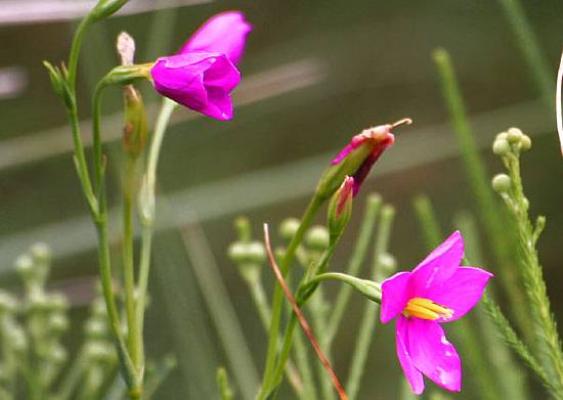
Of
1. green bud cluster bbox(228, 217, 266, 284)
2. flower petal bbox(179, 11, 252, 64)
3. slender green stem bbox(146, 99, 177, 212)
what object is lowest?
green bud cluster bbox(228, 217, 266, 284)

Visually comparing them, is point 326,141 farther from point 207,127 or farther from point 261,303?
point 261,303

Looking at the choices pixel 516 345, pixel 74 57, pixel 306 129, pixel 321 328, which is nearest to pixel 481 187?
pixel 321 328

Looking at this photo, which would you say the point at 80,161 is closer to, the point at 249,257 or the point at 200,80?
the point at 200,80

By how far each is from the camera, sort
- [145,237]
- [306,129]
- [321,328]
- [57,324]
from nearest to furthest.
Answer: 1. [145,237]
2. [321,328]
3. [57,324]
4. [306,129]

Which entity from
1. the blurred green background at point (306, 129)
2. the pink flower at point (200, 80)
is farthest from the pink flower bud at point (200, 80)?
the blurred green background at point (306, 129)

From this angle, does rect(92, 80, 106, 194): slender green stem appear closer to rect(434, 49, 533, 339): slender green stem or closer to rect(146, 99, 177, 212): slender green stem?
rect(146, 99, 177, 212): slender green stem

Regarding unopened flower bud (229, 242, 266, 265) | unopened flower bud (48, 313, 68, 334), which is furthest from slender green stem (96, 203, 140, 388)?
unopened flower bud (48, 313, 68, 334)
